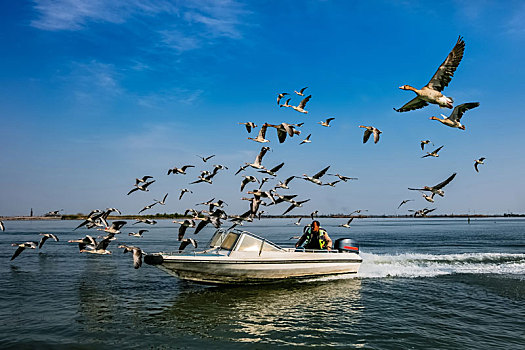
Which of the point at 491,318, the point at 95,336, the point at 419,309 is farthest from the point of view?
the point at 419,309

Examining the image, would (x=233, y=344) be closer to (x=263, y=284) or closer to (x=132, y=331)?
(x=132, y=331)

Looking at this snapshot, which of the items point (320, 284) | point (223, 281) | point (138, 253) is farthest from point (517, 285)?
point (138, 253)

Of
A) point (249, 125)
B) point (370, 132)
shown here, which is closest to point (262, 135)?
point (249, 125)

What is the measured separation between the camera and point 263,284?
58.0 feet

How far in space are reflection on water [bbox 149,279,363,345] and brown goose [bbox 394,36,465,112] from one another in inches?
260

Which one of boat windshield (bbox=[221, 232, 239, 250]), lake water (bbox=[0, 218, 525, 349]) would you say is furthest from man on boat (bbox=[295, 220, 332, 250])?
boat windshield (bbox=[221, 232, 239, 250])

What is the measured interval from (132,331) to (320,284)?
953cm

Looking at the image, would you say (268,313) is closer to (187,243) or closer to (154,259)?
(154,259)

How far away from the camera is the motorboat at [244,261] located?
16.2m

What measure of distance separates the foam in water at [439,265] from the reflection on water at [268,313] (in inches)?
213

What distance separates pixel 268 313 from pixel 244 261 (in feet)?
12.4

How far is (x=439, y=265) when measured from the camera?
25.1 m

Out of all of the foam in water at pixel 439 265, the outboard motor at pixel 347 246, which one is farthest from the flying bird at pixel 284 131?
the foam in water at pixel 439 265

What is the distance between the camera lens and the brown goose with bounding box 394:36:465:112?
9484 mm
